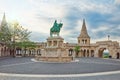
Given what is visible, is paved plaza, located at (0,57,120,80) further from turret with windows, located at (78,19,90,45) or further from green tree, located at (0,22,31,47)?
turret with windows, located at (78,19,90,45)

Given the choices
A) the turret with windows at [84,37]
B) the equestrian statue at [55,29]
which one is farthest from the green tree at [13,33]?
the turret with windows at [84,37]

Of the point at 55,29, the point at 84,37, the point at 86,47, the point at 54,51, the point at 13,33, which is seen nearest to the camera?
the point at 54,51

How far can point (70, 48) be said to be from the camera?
8256cm

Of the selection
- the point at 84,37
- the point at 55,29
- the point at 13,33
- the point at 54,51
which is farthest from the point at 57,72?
the point at 84,37

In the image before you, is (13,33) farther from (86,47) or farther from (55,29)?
(86,47)

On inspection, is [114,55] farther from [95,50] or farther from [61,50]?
[61,50]

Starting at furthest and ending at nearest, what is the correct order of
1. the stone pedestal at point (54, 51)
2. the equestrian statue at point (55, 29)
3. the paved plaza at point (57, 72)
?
the equestrian statue at point (55, 29) < the stone pedestal at point (54, 51) < the paved plaza at point (57, 72)

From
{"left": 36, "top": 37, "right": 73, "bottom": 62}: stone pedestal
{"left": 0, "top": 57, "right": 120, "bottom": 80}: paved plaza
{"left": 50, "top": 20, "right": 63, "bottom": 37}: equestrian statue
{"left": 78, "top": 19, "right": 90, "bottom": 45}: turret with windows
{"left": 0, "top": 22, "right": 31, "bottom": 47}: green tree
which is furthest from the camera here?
{"left": 78, "top": 19, "right": 90, "bottom": 45}: turret with windows

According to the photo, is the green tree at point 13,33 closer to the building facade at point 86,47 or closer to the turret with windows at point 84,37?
the building facade at point 86,47

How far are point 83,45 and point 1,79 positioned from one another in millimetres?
68465

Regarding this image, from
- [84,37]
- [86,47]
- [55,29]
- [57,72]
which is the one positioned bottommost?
[57,72]

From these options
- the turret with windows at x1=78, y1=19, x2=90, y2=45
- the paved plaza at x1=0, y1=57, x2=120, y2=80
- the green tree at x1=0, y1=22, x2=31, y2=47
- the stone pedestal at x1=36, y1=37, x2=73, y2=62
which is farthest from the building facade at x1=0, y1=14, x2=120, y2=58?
the paved plaza at x1=0, y1=57, x2=120, y2=80

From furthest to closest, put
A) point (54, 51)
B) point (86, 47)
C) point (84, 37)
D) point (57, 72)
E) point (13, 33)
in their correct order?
point (84, 37), point (86, 47), point (13, 33), point (54, 51), point (57, 72)

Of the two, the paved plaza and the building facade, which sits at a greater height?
the building facade
